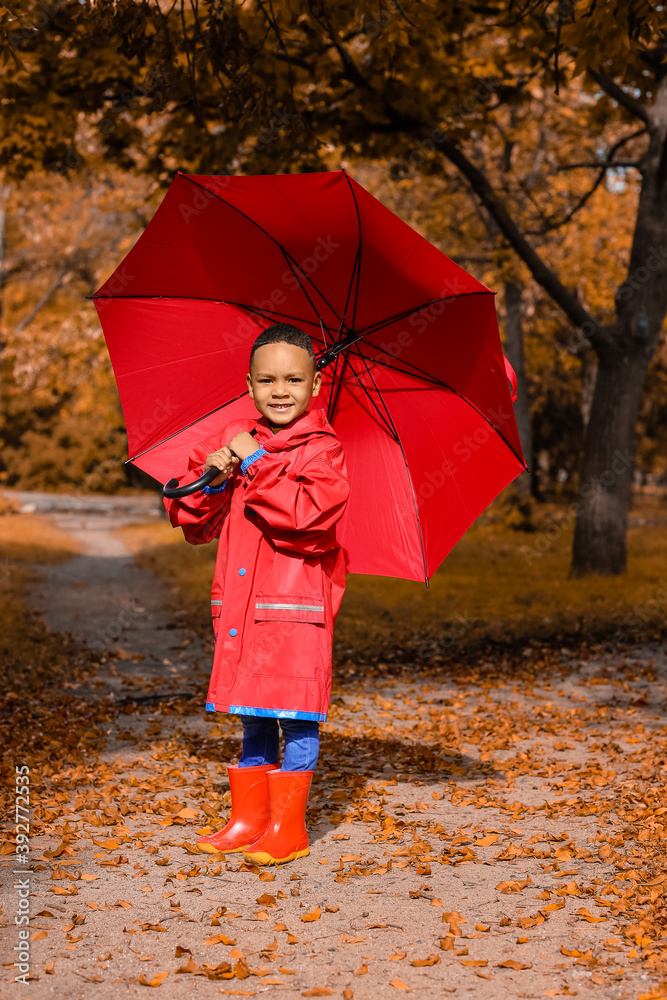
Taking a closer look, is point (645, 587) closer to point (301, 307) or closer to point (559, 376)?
point (301, 307)

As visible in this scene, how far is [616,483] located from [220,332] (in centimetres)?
768

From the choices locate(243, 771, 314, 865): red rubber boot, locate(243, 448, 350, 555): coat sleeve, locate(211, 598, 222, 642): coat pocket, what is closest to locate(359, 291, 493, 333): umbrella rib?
locate(243, 448, 350, 555): coat sleeve

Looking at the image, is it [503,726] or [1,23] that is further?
[503,726]

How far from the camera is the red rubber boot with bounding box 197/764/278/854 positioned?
12.0ft

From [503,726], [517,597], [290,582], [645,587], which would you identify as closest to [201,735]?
[503,726]

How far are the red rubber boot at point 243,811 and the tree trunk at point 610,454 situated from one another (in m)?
7.53

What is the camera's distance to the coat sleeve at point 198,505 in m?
3.47

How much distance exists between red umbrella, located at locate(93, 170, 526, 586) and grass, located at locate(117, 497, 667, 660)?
4.35 m

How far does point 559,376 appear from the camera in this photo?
2523cm

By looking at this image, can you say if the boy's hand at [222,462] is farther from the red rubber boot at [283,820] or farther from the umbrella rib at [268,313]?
the red rubber boot at [283,820]

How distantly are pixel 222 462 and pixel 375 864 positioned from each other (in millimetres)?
1709

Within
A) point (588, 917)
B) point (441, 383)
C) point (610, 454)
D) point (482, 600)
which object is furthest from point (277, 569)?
point (610, 454)

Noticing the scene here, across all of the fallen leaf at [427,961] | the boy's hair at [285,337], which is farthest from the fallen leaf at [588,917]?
the boy's hair at [285,337]

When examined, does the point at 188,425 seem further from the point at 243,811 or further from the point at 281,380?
the point at 243,811
